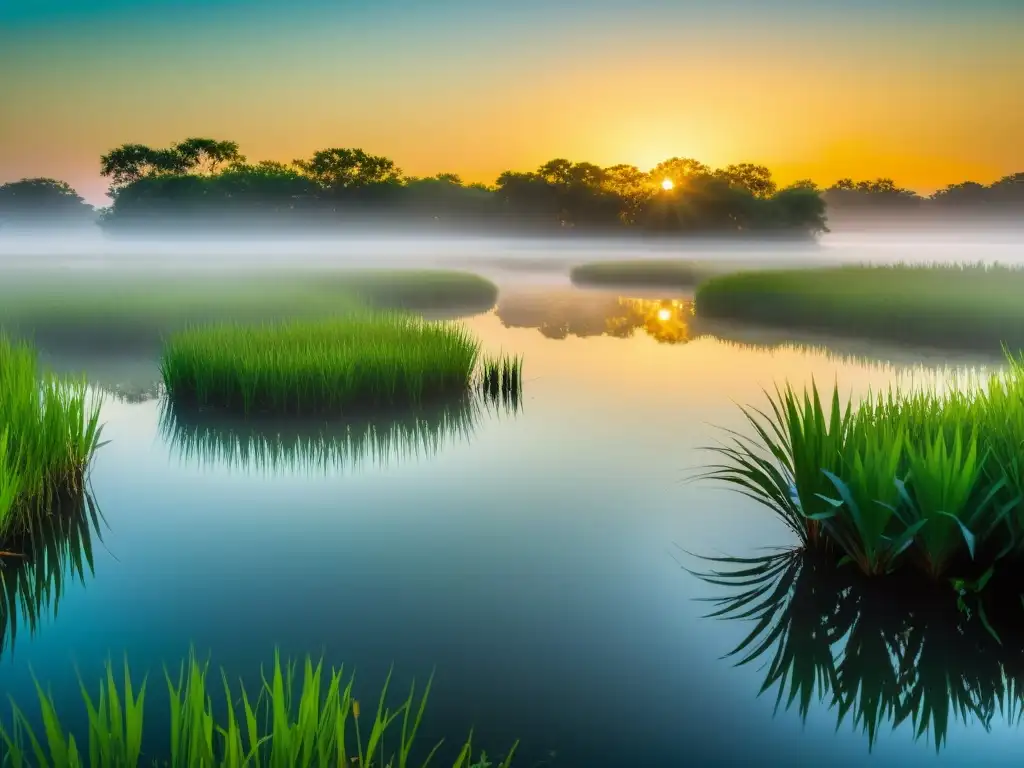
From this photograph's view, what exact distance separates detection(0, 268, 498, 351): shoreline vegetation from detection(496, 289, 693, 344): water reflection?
2060 mm

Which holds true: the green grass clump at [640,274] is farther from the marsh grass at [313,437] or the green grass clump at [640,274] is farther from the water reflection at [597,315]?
the marsh grass at [313,437]

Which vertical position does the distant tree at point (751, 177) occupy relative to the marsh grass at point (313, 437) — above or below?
above

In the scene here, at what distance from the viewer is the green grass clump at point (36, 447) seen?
283 inches

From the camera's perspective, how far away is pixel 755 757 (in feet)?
14.1

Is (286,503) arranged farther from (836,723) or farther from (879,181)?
(879,181)

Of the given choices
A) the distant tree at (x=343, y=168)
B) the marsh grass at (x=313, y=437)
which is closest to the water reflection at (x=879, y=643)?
the marsh grass at (x=313, y=437)

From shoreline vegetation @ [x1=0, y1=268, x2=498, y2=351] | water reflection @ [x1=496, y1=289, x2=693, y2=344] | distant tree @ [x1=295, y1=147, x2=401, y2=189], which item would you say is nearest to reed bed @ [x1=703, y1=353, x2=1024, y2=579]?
water reflection @ [x1=496, y1=289, x2=693, y2=344]

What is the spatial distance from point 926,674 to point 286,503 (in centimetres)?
542

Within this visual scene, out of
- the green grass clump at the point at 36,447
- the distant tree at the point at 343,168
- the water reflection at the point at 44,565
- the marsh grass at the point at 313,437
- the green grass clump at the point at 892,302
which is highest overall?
the distant tree at the point at 343,168

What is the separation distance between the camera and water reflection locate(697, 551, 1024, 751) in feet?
15.5

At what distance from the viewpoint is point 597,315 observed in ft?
97.3

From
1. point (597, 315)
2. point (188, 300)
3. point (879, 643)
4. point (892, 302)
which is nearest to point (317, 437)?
point (879, 643)

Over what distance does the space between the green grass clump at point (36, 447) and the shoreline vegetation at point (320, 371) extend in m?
3.29

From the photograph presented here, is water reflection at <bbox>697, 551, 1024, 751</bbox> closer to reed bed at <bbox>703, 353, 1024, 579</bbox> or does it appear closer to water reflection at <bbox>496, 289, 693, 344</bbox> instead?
reed bed at <bbox>703, 353, 1024, 579</bbox>
